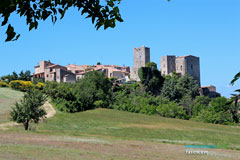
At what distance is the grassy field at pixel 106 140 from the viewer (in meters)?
18.9

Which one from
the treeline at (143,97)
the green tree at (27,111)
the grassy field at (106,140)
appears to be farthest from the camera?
the treeline at (143,97)

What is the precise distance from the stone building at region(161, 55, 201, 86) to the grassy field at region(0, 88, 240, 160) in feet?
163

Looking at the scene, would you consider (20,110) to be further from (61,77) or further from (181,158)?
(61,77)

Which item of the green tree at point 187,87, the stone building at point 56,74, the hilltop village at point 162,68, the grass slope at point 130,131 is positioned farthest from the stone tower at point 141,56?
the grass slope at point 130,131

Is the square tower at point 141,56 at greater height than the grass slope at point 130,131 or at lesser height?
greater

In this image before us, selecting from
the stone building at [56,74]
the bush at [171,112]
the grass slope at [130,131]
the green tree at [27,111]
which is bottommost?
the grass slope at [130,131]

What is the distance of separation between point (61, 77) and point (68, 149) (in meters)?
84.6

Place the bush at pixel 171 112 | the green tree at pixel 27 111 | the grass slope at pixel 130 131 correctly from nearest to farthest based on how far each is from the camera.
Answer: the green tree at pixel 27 111
the grass slope at pixel 130 131
the bush at pixel 171 112

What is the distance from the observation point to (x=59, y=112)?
54.5 metres

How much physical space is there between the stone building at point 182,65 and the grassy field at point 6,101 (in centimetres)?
5089

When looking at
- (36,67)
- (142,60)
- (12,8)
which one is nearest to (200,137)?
(12,8)

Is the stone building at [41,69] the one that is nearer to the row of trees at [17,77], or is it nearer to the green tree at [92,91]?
the row of trees at [17,77]

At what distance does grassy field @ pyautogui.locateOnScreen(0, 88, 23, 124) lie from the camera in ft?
159

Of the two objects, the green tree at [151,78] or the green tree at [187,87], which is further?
the green tree at [151,78]
